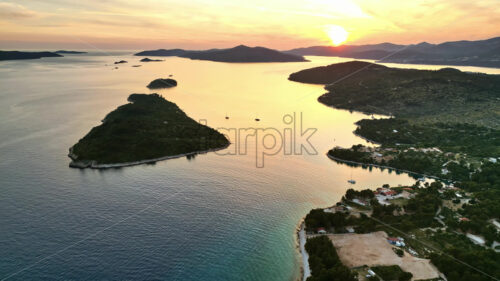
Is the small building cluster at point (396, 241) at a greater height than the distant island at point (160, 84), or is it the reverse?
the distant island at point (160, 84)

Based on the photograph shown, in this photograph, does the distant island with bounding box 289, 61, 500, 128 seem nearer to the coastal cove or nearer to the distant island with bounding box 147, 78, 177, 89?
the coastal cove

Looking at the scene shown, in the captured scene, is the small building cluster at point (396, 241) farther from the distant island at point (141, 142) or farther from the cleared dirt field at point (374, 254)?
the distant island at point (141, 142)

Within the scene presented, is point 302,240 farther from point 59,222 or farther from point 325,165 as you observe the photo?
point 59,222

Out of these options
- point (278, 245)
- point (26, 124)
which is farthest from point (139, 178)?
point (26, 124)

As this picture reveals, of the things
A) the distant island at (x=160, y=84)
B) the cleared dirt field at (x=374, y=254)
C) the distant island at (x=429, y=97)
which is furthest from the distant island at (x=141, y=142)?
the distant island at (x=160, y=84)

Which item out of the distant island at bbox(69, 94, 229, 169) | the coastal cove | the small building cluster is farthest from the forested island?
the distant island at bbox(69, 94, 229, 169)

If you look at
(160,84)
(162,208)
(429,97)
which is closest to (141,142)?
(162,208)

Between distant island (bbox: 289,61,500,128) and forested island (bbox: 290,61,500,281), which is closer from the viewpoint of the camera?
forested island (bbox: 290,61,500,281)
